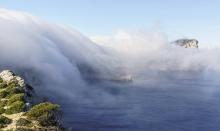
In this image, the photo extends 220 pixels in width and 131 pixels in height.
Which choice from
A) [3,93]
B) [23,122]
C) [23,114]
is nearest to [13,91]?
[3,93]

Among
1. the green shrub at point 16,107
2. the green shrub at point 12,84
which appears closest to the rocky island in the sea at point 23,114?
the green shrub at point 16,107

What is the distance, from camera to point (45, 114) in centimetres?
9556

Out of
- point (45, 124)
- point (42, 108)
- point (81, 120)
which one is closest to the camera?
point (45, 124)

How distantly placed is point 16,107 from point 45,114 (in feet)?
36.5

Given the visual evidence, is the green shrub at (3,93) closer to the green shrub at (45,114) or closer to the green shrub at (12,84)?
the green shrub at (12,84)

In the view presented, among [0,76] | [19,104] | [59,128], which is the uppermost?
[0,76]

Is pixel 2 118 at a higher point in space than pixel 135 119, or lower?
lower

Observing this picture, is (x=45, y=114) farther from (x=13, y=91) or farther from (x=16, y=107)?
(x=13, y=91)

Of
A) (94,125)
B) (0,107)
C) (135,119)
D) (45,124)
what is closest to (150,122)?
(135,119)

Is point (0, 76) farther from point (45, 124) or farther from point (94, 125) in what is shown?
point (45, 124)

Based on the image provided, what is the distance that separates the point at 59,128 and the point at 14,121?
→ 9224 millimetres

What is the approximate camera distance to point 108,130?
171m

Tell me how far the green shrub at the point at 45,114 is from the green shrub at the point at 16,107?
6.51 metres

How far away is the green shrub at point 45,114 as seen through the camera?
91.2m
